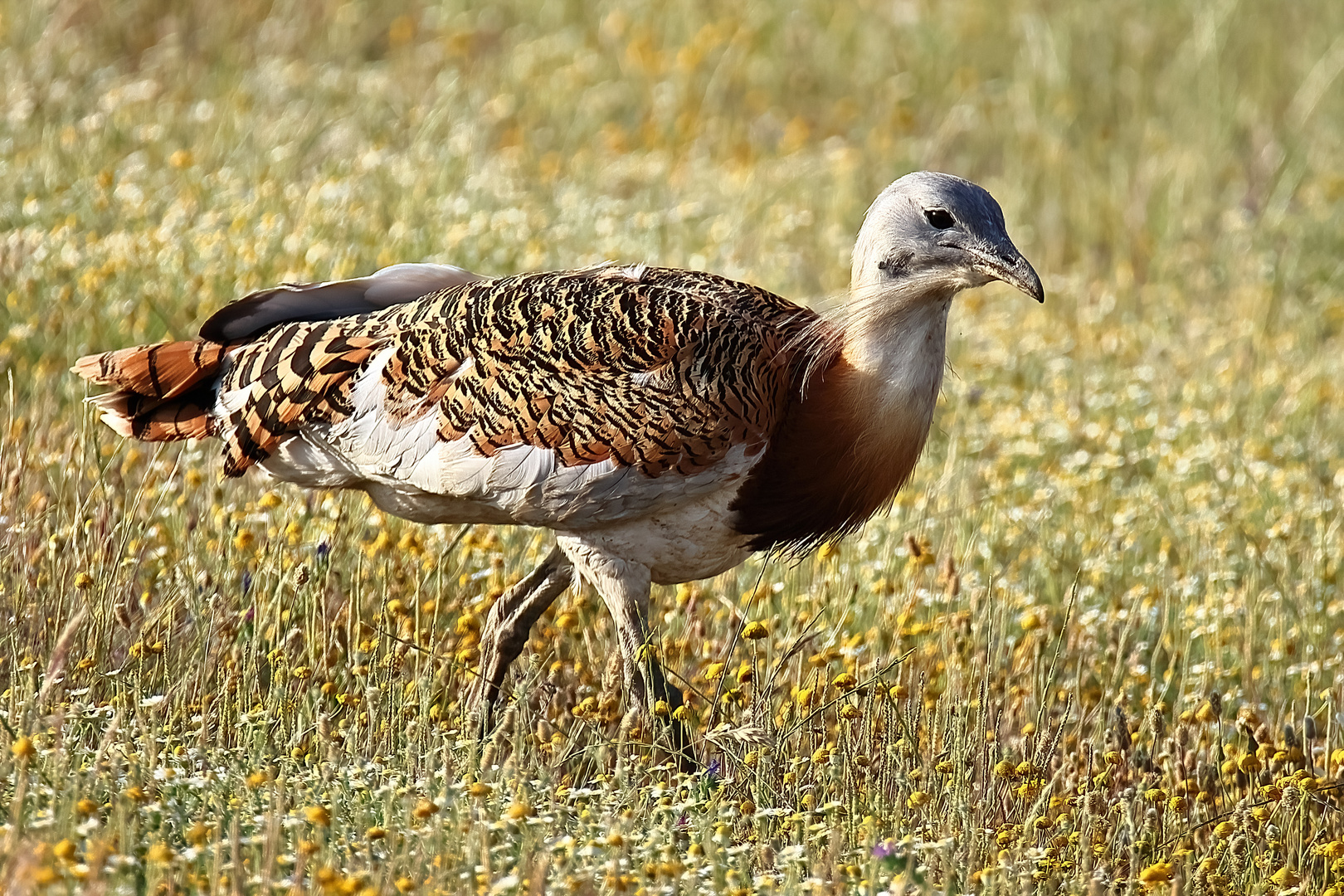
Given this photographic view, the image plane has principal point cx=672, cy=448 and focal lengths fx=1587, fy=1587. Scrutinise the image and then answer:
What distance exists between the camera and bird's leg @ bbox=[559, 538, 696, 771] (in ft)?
12.4

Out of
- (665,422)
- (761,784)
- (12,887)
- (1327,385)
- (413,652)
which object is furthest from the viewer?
(1327,385)

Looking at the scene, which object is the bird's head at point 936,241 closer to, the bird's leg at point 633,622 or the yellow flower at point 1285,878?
the bird's leg at point 633,622

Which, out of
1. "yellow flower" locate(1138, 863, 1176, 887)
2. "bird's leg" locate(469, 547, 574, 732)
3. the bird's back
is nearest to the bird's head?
the bird's back

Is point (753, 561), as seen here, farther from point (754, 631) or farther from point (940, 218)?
point (940, 218)

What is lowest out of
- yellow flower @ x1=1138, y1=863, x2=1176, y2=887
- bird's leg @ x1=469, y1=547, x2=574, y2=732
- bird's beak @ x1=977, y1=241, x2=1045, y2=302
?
yellow flower @ x1=1138, y1=863, x2=1176, y2=887

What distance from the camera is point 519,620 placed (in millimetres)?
4230

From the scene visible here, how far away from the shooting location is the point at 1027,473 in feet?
19.4

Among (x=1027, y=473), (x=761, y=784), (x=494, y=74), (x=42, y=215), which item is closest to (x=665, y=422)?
(x=761, y=784)

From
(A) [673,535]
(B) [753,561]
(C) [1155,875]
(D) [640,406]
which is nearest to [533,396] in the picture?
(D) [640,406]

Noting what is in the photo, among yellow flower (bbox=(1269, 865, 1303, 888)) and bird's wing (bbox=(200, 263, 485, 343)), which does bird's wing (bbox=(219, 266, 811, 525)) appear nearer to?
bird's wing (bbox=(200, 263, 485, 343))

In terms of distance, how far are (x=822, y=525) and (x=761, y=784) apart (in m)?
0.77

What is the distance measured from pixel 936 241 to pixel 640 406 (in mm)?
804

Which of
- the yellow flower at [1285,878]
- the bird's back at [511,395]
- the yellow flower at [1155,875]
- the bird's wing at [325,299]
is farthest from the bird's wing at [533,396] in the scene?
the yellow flower at [1285,878]

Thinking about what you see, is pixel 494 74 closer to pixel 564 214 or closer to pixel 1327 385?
pixel 564 214
